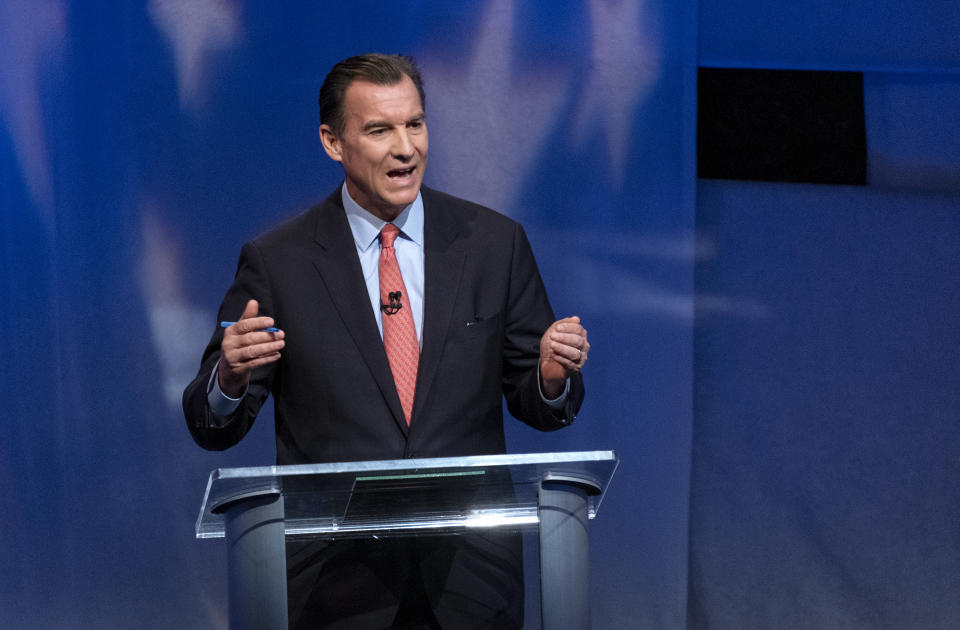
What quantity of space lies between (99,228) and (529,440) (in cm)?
157

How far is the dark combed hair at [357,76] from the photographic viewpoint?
244 cm

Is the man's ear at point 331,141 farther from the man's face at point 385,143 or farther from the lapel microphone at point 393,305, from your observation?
the lapel microphone at point 393,305

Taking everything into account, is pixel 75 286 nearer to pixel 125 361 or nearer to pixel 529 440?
pixel 125 361

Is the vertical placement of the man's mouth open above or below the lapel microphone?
above

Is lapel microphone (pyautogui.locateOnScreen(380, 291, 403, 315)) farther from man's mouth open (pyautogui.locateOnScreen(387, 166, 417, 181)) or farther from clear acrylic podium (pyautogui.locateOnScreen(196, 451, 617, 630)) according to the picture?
clear acrylic podium (pyautogui.locateOnScreen(196, 451, 617, 630))

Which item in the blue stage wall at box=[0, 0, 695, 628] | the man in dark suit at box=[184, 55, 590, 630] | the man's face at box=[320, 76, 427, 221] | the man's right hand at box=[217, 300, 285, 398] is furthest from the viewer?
the blue stage wall at box=[0, 0, 695, 628]

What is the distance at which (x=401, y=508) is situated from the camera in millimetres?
1636

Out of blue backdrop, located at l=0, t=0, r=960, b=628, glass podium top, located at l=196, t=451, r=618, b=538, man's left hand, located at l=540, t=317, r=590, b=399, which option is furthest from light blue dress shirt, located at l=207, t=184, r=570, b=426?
blue backdrop, located at l=0, t=0, r=960, b=628

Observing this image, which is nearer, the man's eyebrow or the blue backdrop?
the man's eyebrow

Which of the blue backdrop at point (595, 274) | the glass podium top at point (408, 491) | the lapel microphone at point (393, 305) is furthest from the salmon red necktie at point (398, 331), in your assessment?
the blue backdrop at point (595, 274)

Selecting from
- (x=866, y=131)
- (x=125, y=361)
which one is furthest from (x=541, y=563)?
(x=866, y=131)

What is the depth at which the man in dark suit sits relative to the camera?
216cm

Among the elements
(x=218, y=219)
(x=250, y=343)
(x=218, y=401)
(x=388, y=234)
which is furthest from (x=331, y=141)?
(x=218, y=219)

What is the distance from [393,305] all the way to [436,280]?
11 cm
